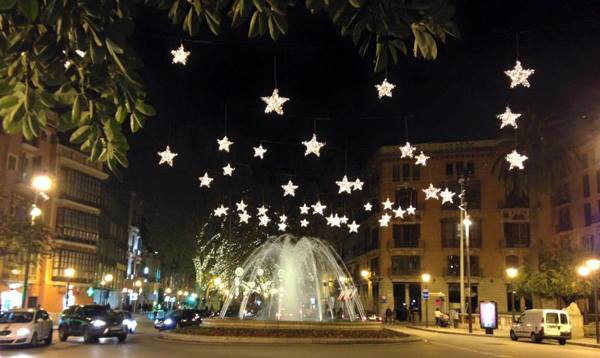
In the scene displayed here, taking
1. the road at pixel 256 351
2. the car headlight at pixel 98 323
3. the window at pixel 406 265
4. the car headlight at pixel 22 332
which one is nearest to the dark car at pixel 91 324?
the car headlight at pixel 98 323

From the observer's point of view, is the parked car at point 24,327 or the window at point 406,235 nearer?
the parked car at point 24,327

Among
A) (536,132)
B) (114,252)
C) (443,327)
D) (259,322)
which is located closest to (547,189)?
(536,132)

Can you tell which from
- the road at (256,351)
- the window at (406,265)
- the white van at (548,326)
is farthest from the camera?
the window at (406,265)

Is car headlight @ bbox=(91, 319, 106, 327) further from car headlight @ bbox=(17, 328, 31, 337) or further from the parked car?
car headlight @ bbox=(17, 328, 31, 337)

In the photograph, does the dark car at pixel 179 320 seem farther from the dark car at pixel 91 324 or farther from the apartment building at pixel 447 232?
the apartment building at pixel 447 232

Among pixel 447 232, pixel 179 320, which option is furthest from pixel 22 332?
pixel 447 232

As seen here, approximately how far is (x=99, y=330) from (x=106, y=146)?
2448 cm

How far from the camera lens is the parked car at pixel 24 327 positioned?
24013 mm

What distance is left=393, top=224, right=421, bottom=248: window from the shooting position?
70.9 m

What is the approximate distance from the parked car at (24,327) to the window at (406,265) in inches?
1935

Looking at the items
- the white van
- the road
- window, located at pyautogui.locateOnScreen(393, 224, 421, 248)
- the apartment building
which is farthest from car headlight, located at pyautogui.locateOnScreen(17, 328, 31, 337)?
window, located at pyautogui.locateOnScreen(393, 224, 421, 248)

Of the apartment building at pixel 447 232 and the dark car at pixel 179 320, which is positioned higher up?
the apartment building at pixel 447 232

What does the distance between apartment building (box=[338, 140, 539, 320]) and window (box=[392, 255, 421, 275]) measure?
11 cm

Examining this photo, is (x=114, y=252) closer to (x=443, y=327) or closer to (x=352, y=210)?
(x=352, y=210)
